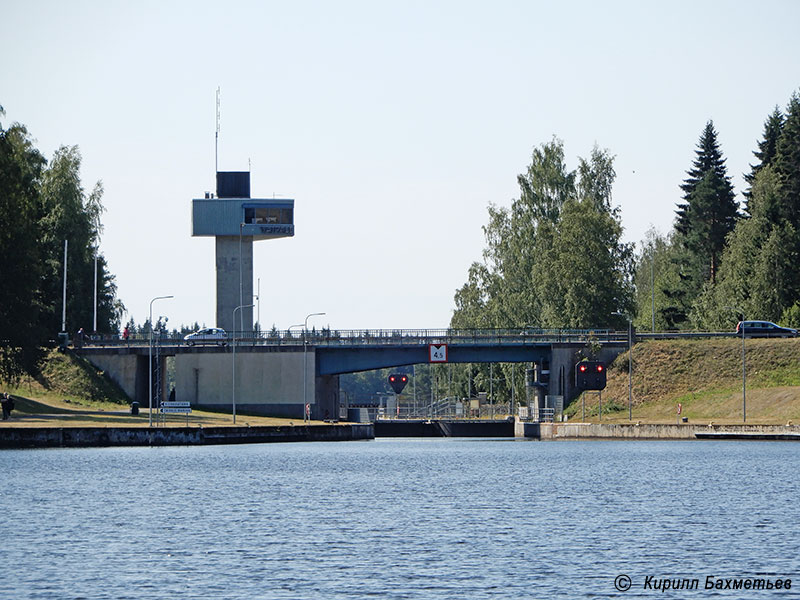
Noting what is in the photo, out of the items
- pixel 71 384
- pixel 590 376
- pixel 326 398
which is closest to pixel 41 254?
pixel 71 384

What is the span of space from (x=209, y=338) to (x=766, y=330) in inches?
1989

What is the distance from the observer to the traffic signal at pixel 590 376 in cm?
12506

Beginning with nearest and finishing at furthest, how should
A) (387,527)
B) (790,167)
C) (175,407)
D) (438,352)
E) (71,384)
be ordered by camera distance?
(387,527)
(175,407)
(71,384)
(438,352)
(790,167)

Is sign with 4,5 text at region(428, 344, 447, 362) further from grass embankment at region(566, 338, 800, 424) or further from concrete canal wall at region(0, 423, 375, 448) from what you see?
grass embankment at region(566, 338, 800, 424)

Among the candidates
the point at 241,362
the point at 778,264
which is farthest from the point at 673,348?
the point at 241,362

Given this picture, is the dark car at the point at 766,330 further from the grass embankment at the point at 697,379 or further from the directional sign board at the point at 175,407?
the directional sign board at the point at 175,407

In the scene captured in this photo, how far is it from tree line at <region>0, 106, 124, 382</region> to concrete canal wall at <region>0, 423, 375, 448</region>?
40.4 ft

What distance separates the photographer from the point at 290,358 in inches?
5032

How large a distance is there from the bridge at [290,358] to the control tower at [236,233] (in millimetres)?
6092

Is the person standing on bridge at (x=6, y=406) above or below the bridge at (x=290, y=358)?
below

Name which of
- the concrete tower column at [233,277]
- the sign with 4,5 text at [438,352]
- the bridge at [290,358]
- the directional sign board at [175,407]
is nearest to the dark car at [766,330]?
the bridge at [290,358]

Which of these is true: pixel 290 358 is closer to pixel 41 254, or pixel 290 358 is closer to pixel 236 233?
pixel 236 233

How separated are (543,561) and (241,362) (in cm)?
8969

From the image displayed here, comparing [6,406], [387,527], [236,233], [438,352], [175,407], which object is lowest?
[387,527]
